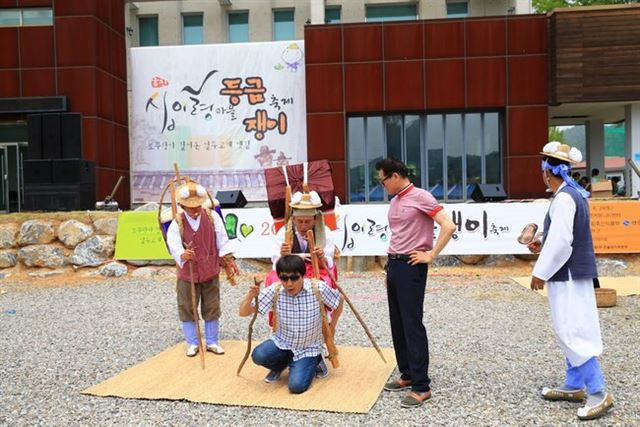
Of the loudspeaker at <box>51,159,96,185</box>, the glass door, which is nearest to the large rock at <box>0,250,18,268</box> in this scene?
the loudspeaker at <box>51,159,96,185</box>

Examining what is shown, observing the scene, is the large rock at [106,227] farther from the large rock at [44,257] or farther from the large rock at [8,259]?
the large rock at [8,259]

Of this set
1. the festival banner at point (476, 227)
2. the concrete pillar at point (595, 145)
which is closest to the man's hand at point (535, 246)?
the festival banner at point (476, 227)

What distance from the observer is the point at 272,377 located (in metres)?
5.20

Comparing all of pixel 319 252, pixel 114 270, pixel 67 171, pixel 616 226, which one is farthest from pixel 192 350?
pixel 67 171

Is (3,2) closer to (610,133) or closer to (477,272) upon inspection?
(477,272)

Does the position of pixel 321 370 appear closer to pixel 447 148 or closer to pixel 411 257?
pixel 411 257

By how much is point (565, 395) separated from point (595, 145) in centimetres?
2086

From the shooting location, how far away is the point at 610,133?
63656mm

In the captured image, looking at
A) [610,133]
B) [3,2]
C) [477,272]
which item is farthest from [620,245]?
[610,133]

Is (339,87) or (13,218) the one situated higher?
(339,87)

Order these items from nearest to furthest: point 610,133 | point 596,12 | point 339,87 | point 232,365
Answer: point 232,365 < point 596,12 < point 339,87 < point 610,133

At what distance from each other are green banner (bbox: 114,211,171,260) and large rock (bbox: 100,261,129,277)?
0.64 feet

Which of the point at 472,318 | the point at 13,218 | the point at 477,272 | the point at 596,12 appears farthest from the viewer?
the point at 596,12

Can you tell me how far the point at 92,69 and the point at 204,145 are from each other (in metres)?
3.99
